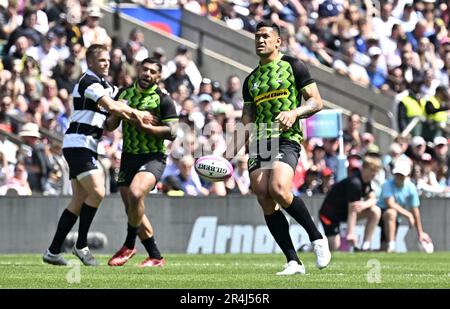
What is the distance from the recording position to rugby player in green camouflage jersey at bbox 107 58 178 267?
50.6 ft

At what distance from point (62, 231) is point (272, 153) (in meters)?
3.07

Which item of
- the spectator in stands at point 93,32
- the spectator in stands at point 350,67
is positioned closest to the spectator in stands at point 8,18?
the spectator in stands at point 93,32

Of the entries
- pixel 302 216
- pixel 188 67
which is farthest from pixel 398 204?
pixel 302 216

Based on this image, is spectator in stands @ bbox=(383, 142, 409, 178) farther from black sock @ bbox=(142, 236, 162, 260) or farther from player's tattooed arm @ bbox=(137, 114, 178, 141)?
player's tattooed arm @ bbox=(137, 114, 178, 141)

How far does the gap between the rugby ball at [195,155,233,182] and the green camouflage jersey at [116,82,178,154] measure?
989 mm

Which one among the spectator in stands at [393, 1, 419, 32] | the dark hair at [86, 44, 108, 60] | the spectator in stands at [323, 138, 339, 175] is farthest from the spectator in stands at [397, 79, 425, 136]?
the dark hair at [86, 44, 108, 60]

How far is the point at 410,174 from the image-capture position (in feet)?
81.6

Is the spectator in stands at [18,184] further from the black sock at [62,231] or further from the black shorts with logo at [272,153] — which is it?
the black shorts with logo at [272,153]

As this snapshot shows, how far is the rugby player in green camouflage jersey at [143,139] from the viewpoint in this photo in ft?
50.6

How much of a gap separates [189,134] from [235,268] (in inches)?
296

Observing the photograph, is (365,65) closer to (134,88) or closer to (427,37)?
(427,37)
